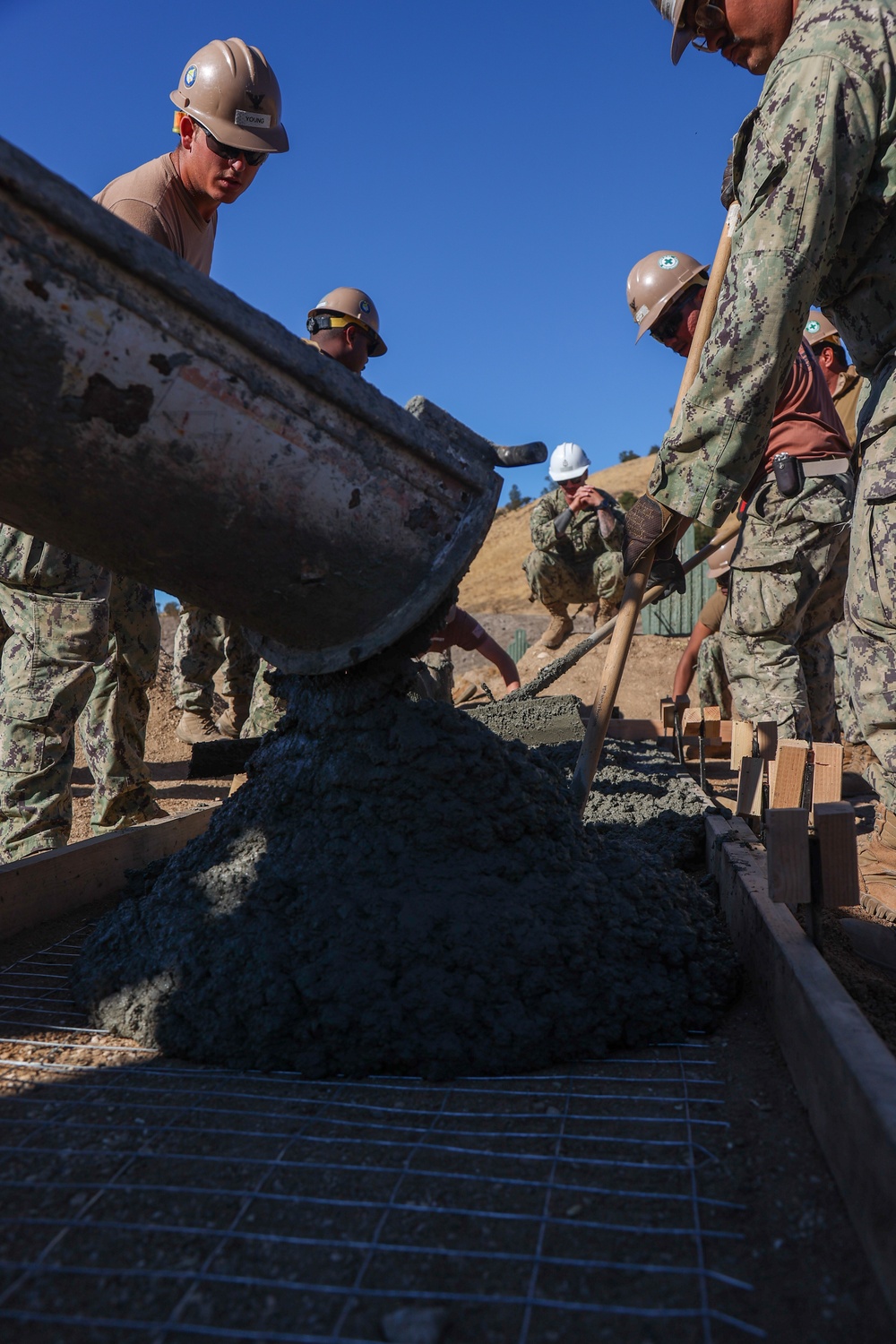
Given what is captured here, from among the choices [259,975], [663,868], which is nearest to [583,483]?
[663,868]

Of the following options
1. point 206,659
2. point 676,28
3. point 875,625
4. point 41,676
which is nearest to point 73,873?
point 41,676

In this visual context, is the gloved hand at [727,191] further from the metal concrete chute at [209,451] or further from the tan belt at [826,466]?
the metal concrete chute at [209,451]

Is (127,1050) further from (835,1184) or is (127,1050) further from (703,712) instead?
(703,712)

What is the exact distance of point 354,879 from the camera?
1807mm

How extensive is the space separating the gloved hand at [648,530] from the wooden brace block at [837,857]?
1021 mm

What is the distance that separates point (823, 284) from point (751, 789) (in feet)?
5.21

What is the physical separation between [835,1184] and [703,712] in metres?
4.29

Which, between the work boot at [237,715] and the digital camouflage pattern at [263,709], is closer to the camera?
the digital camouflage pattern at [263,709]

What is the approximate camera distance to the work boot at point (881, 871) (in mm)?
2551

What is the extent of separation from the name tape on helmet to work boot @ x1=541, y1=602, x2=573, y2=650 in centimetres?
789

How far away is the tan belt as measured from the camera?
3865 millimetres

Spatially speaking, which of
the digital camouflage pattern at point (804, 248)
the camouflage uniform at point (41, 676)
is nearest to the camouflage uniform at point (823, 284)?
the digital camouflage pattern at point (804, 248)

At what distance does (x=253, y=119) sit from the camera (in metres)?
3.12

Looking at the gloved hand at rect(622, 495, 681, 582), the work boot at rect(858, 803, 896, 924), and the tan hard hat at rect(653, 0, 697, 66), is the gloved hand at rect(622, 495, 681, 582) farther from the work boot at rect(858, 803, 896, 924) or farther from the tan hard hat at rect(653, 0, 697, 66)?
the tan hard hat at rect(653, 0, 697, 66)
